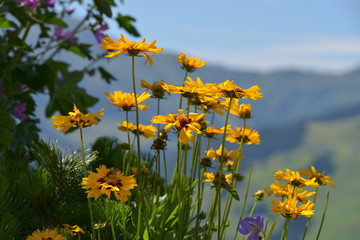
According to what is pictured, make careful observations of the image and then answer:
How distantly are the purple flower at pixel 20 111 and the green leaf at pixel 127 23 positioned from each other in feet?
2.44

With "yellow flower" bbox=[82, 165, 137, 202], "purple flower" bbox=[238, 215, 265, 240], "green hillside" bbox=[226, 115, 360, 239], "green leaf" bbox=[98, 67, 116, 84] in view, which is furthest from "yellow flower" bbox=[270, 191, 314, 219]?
"green hillside" bbox=[226, 115, 360, 239]

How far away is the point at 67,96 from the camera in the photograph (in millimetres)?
3014

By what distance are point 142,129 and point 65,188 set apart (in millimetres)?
293

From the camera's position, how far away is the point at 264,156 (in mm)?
165625

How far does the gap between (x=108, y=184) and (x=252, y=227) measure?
1.82ft

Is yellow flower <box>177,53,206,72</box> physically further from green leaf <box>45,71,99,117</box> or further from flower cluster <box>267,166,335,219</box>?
green leaf <box>45,71,99,117</box>

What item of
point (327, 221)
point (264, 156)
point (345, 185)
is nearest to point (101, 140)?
point (327, 221)

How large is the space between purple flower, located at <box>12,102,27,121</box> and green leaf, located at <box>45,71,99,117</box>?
149mm

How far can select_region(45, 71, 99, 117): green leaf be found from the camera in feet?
9.73

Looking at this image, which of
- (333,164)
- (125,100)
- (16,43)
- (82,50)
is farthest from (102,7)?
(333,164)

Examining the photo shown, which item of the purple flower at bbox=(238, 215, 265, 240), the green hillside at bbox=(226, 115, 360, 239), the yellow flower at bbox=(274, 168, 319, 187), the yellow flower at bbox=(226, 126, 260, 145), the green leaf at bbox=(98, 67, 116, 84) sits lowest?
the green hillside at bbox=(226, 115, 360, 239)

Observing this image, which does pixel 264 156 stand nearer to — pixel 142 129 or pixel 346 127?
pixel 346 127

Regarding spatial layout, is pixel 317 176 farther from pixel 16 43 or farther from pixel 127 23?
pixel 127 23

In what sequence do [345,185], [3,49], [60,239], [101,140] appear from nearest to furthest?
[60,239] → [101,140] → [3,49] → [345,185]
